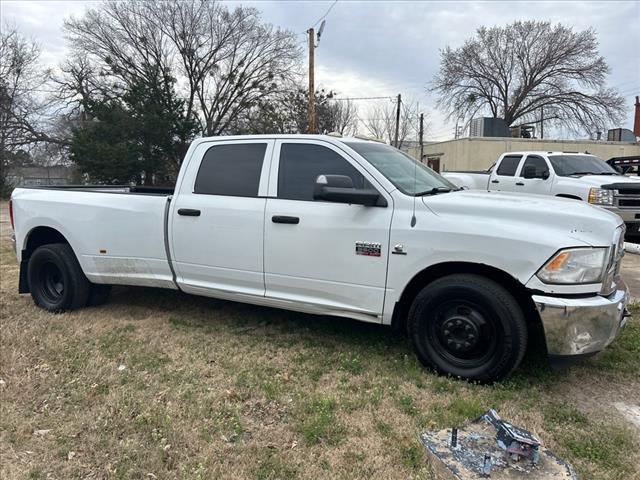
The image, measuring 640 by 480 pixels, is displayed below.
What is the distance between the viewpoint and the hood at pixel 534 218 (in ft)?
10.4

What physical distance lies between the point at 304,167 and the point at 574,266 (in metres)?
2.15

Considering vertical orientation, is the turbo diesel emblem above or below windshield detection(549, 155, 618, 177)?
below

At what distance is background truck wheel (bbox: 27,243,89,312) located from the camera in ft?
16.8

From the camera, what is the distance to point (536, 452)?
2.60m

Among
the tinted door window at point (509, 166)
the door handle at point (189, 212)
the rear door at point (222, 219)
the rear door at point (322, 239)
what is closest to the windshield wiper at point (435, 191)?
the rear door at point (322, 239)

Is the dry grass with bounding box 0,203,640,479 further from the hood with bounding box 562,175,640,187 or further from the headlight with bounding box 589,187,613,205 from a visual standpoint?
the hood with bounding box 562,175,640,187

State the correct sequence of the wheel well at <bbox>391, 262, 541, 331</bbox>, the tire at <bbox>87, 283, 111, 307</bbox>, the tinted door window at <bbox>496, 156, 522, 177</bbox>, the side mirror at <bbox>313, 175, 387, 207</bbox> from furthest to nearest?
the tinted door window at <bbox>496, 156, 522, 177</bbox>, the tire at <bbox>87, 283, 111, 307</bbox>, the side mirror at <bbox>313, 175, 387, 207</bbox>, the wheel well at <bbox>391, 262, 541, 331</bbox>

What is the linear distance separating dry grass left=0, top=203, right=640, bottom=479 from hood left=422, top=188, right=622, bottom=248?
1075mm

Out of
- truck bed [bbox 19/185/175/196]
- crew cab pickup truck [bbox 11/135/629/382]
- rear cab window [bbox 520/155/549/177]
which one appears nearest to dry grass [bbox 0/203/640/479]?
crew cab pickup truck [bbox 11/135/629/382]

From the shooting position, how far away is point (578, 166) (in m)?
10.4

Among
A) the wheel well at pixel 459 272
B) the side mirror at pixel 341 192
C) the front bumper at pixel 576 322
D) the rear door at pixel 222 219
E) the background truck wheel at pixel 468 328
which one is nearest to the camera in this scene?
the front bumper at pixel 576 322

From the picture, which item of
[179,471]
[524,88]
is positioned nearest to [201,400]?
[179,471]

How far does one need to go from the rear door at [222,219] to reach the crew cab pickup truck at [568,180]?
7335 mm

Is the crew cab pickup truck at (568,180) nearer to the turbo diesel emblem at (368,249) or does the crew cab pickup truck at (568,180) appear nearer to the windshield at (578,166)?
the windshield at (578,166)
